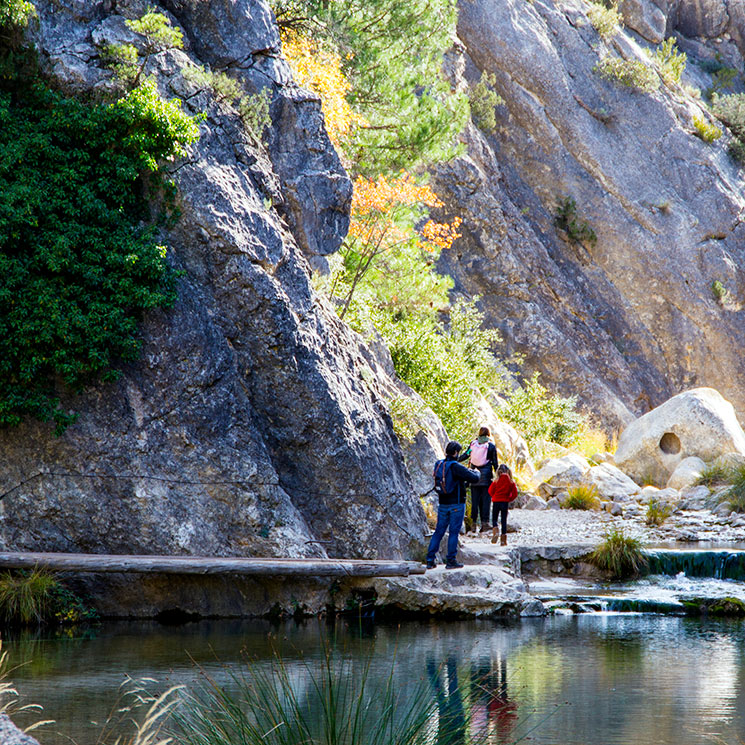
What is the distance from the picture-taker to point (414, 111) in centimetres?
2089

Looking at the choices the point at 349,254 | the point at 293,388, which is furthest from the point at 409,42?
the point at 293,388

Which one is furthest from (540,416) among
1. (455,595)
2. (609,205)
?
(455,595)

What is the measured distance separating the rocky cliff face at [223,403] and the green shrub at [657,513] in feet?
25.0

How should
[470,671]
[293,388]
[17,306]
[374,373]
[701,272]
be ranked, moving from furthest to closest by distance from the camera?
[701,272] < [374,373] < [293,388] < [17,306] < [470,671]

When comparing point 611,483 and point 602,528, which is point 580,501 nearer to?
point 611,483

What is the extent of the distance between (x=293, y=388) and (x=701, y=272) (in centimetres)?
2811

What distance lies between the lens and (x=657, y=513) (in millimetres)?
19562

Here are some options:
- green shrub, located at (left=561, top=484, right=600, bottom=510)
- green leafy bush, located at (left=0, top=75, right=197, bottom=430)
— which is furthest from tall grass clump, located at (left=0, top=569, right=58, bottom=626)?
green shrub, located at (left=561, top=484, right=600, bottom=510)

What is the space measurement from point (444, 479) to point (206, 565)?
11.4 ft

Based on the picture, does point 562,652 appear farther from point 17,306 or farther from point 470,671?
point 17,306

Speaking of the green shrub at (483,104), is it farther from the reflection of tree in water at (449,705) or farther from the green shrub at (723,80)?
the reflection of tree in water at (449,705)

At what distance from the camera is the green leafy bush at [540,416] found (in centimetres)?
2697

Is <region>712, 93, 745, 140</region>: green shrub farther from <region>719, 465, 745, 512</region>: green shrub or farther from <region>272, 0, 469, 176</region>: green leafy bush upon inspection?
<region>719, 465, 745, 512</region>: green shrub

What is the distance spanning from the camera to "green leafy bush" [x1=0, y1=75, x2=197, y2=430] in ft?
37.4
